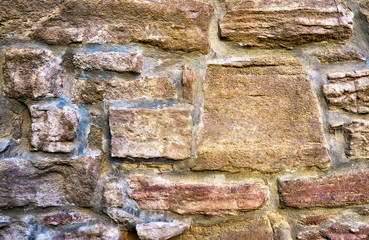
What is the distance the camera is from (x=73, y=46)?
915 millimetres

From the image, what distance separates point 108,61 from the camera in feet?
2.98

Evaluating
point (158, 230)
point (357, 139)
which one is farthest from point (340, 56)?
point (158, 230)

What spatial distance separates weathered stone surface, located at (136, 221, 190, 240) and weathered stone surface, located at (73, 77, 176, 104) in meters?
0.36

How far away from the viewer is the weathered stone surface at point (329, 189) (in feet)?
3.07

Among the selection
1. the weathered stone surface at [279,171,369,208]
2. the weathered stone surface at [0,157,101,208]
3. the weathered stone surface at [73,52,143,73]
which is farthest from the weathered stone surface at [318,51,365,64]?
the weathered stone surface at [0,157,101,208]

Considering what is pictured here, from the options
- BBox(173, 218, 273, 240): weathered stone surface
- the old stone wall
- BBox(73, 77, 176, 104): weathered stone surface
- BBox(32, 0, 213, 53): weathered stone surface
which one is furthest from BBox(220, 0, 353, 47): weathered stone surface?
BBox(173, 218, 273, 240): weathered stone surface

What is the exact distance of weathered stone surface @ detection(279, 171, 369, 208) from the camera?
3.07 feet

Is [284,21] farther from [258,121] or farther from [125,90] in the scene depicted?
[125,90]

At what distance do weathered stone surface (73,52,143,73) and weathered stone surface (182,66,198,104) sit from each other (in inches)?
5.3

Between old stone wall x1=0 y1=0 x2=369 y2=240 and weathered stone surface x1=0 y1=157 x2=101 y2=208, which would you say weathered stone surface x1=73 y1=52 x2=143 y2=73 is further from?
weathered stone surface x1=0 y1=157 x2=101 y2=208

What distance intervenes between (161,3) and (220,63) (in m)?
0.24

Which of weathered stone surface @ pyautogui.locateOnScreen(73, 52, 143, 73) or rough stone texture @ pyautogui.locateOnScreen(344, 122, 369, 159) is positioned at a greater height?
weathered stone surface @ pyautogui.locateOnScreen(73, 52, 143, 73)

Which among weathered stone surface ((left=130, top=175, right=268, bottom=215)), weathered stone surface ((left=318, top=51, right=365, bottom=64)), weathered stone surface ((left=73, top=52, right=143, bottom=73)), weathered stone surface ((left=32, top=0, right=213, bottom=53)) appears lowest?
weathered stone surface ((left=130, top=175, right=268, bottom=215))

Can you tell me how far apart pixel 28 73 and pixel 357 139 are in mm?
935
